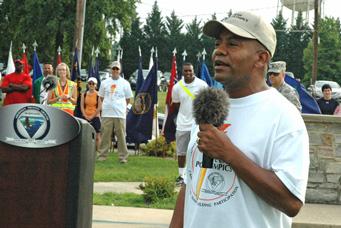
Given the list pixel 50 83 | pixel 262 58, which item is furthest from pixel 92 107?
pixel 262 58

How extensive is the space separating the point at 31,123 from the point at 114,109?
311 inches

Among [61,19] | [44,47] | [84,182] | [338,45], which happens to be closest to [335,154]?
[84,182]

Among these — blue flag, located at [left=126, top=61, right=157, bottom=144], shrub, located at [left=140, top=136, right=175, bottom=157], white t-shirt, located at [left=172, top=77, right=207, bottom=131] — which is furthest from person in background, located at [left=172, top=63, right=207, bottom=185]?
blue flag, located at [left=126, top=61, right=157, bottom=144]

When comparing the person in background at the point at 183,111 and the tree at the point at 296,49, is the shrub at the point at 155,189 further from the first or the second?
the tree at the point at 296,49

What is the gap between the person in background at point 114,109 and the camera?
13422 mm

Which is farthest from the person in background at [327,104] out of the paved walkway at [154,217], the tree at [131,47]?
the tree at [131,47]

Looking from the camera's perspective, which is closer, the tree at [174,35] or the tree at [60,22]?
→ the tree at [60,22]

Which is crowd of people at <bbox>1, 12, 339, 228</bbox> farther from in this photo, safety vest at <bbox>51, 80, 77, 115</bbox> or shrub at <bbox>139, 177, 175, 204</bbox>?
safety vest at <bbox>51, 80, 77, 115</bbox>

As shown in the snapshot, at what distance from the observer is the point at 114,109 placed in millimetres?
13492

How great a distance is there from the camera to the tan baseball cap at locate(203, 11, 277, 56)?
9.31 ft

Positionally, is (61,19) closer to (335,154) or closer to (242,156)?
(335,154)

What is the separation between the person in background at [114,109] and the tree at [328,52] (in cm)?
5763

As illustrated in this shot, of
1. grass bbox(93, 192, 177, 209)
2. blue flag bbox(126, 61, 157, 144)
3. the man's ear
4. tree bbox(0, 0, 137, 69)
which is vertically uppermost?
tree bbox(0, 0, 137, 69)

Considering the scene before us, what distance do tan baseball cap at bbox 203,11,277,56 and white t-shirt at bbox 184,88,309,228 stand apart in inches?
8.5
